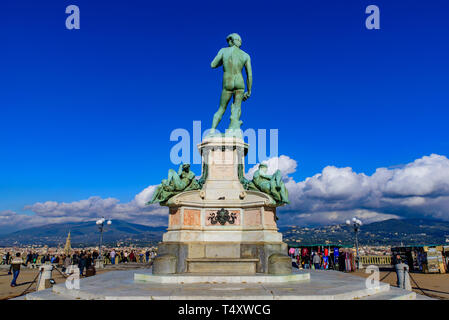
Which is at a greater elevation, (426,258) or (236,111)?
→ (236,111)

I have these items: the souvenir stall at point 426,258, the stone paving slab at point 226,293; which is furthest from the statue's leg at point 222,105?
the souvenir stall at point 426,258

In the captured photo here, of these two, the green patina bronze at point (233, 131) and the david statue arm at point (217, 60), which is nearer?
the green patina bronze at point (233, 131)

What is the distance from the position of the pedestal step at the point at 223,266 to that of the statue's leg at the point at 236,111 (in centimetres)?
564

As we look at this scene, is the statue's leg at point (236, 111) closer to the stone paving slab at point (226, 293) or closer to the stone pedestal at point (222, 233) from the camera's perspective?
the stone pedestal at point (222, 233)

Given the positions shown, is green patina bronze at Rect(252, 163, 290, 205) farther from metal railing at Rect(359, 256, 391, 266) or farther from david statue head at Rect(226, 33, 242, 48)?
metal railing at Rect(359, 256, 391, 266)

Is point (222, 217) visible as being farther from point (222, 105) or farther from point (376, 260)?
point (376, 260)

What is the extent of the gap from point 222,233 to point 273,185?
241 cm

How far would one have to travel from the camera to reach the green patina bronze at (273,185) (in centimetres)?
1166

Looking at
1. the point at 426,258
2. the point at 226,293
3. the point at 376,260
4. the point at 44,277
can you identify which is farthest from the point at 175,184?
the point at 376,260

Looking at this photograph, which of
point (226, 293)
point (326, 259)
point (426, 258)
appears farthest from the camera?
point (326, 259)

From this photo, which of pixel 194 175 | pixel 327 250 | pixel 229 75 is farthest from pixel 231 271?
pixel 327 250

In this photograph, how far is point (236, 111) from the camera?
14.0m

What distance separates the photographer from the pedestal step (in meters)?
10.4
